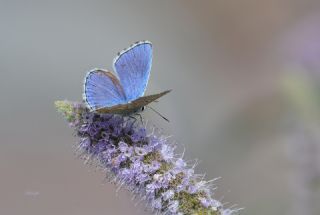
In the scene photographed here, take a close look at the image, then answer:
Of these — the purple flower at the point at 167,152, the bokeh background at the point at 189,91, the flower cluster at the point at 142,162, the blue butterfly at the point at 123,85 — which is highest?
the bokeh background at the point at 189,91

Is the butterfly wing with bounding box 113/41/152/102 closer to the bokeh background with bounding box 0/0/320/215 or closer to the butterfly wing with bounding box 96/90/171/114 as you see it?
the butterfly wing with bounding box 96/90/171/114

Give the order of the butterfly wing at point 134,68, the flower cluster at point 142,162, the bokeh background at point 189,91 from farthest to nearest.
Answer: the bokeh background at point 189,91 → the butterfly wing at point 134,68 → the flower cluster at point 142,162

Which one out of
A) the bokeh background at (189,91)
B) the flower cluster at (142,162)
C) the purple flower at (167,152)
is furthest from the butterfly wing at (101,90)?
the bokeh background at (189,91)

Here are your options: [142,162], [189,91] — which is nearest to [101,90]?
[142,162]

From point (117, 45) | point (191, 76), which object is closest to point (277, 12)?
point (191, 76)

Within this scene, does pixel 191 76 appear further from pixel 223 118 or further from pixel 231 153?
pixel 231 153

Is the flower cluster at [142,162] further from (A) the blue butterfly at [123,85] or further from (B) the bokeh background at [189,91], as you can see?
(B) the bokeh background at [189,91]
